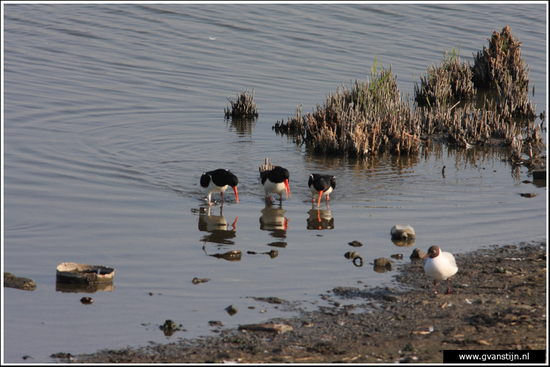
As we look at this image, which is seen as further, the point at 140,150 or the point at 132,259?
the point at 140,150

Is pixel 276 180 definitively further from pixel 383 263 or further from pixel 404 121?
pixel 404 121

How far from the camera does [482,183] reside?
38.7ft

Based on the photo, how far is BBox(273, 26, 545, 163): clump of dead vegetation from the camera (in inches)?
553

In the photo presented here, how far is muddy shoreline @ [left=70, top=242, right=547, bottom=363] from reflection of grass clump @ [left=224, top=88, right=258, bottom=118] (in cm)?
1029

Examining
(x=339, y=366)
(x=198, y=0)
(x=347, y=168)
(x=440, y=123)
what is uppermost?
(x=198, y=0)

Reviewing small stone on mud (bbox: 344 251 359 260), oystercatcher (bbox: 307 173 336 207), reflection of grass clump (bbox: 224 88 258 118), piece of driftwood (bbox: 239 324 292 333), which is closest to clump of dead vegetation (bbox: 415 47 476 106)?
reflection of grass clump (bbox: 224 88 258 118)

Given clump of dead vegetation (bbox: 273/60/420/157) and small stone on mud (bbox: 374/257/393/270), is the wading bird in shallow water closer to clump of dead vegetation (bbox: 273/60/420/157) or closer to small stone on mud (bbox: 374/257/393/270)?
small stone on mud (bbox: 374/257/393/270)

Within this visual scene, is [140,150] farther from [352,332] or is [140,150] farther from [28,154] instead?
[352,332]

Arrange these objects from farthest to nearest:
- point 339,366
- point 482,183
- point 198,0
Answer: point 198,0
point 482,183
point 339,366

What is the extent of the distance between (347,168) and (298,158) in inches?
48.7

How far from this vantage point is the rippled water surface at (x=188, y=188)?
268 inches

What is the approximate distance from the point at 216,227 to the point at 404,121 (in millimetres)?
6619

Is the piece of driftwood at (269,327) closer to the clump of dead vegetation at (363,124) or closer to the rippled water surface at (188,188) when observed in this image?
the rippled water surface at (188,188)

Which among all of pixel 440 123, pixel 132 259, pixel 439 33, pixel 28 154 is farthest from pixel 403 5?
pixel 132 259
